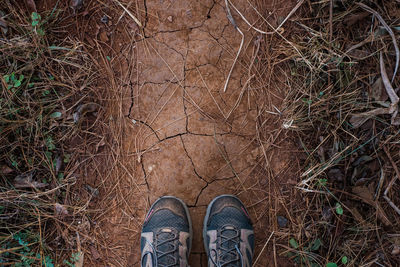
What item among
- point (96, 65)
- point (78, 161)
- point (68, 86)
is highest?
point (96, 65)

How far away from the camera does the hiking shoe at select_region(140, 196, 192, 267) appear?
205 centimetres

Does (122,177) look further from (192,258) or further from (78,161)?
(192,258)

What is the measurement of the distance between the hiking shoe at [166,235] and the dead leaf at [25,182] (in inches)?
36.7

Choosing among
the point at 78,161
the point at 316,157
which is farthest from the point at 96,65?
the point at 316,157

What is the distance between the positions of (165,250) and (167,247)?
0.03m

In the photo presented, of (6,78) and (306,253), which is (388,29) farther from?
(6,78)

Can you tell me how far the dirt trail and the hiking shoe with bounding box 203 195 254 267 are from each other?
0.31 feet

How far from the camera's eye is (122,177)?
2.18 m

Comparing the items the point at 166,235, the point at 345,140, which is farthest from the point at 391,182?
the point at 166,235

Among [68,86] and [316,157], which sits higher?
[68,86]

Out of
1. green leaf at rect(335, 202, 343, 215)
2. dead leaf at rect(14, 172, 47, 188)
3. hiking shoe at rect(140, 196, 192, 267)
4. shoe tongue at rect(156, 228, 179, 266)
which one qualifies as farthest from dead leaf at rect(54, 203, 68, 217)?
green leaf at rect(335, 202, 343, 215)

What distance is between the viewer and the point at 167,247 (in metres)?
2.07

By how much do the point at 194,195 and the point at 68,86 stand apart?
139 centimetres

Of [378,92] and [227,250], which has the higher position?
[378,92]
